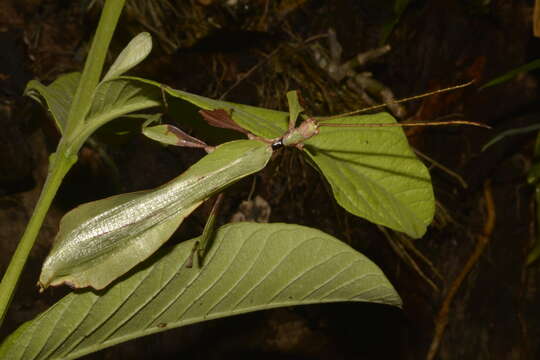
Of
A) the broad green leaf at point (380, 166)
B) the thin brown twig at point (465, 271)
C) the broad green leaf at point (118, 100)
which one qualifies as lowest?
the thin brown twig at point (465, 271)

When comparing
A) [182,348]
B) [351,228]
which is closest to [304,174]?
[351,228]

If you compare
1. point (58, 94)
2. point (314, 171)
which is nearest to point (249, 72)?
point (314, 171)

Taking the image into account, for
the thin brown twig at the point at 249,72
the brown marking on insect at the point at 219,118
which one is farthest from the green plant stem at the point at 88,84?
the thin brown twig at the point at 249,72

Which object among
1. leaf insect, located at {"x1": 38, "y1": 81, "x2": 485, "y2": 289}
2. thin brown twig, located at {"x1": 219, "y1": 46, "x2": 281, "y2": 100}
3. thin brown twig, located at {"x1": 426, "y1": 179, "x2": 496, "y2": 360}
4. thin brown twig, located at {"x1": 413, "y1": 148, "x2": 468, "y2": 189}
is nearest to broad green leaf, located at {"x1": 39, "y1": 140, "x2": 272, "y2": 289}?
leaf insect, located at {"x1": 38, "y1": 81, "x2": 485, "y2": 289}

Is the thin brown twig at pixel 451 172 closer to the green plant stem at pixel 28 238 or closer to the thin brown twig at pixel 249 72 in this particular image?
the thin brown twig at pixel 249 72

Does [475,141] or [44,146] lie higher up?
[44,146]

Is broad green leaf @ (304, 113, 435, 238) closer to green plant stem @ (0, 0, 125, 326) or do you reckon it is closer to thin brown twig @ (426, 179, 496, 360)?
green plant stem @ (0, 0, 125, 326)

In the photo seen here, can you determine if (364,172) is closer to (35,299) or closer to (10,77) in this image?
(35,299)
